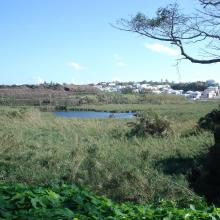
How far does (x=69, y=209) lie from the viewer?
556 cm

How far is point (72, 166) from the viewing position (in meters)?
15.4

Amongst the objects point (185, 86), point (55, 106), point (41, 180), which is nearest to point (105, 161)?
point (41, 180)

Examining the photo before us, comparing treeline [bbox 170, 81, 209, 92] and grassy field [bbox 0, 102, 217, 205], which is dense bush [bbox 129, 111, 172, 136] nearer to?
grassy field [bbox 0, 102, 217, 205]

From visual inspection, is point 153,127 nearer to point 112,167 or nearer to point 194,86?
point 112,167

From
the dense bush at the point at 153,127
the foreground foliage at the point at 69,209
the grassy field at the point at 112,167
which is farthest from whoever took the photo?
the dense bush at the point at 153,127

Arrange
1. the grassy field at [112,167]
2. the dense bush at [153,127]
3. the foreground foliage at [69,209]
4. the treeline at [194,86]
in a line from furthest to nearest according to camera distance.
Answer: the treeline at [194,86] < the dense bush at [153,127] < the grassy field at [112,167] < the foreground foliage at [69,209]

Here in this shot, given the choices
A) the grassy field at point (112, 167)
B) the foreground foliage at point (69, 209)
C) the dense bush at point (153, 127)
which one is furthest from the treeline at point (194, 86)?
the foreground foliage at point (69, 209)

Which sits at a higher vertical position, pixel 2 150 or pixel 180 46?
pixel 180 46

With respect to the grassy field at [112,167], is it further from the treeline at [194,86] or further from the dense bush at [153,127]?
the treeline at [194,86]

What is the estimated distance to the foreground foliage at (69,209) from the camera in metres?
5.27

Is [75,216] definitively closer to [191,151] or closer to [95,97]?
[191,151]

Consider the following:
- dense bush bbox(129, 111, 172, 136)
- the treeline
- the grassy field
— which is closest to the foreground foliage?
the grassy field

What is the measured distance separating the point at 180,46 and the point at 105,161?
417 cm

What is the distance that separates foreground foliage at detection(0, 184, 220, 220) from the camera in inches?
207
